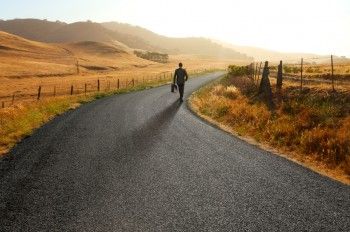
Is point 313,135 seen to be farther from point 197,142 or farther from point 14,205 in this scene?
point 14,205

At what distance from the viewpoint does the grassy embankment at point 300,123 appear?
11.1 meters

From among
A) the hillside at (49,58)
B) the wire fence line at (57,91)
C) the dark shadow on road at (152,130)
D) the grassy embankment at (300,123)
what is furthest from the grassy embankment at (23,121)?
Answer: the hillside at (49,58)

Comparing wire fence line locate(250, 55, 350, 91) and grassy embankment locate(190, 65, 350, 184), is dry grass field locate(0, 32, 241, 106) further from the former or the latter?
grassy embankment locate(190, 65, 350, 184)

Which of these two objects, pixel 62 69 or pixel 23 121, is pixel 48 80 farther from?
pixel 23 121

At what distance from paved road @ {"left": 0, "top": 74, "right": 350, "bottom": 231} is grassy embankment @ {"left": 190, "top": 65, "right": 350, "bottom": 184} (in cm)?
124

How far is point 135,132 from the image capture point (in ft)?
45.4

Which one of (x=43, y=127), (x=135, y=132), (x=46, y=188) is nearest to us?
(x=46, y=188)

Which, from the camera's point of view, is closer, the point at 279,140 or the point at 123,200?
the point at 123,200

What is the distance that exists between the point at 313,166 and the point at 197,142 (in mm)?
3767

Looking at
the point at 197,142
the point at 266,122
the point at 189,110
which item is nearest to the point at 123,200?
the point at 197,142

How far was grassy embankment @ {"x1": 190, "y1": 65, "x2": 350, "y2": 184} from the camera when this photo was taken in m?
11.1

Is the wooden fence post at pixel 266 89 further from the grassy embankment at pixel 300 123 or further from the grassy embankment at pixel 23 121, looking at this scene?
the grassy embankment at pixel 23 121

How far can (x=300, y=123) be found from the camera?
14.7m

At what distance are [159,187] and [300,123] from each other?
823cm
